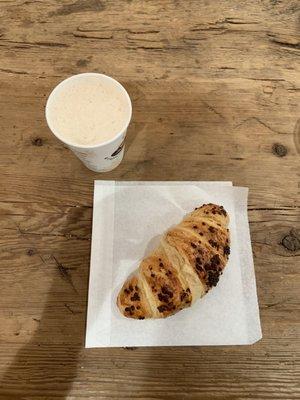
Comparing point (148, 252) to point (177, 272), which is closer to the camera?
point (177, 272)

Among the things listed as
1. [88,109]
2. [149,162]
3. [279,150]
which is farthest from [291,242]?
[88,109]

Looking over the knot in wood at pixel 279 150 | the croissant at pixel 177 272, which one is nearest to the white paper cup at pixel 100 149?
the croissant at pixel 177 272

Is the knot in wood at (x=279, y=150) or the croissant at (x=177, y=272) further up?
the knot in wood at (x=279, y=150)

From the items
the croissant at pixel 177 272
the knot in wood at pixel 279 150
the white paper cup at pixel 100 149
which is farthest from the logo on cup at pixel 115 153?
the knot in wood at pixel 279 150

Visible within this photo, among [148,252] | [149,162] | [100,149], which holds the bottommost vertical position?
[148,252]

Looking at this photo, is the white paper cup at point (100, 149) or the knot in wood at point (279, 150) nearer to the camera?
the white paper cup at point (100, 149)

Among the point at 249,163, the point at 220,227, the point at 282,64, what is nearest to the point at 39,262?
the point at 220,227

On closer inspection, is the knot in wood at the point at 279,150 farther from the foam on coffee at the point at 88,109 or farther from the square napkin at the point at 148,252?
the foam on coffee at the point at 88,109

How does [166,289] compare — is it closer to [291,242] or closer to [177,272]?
[177,272]

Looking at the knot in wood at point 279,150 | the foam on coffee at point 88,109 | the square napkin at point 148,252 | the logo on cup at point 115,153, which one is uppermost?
the foam on coffee at point 88,109
